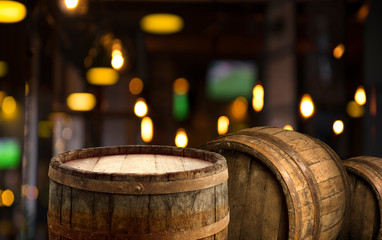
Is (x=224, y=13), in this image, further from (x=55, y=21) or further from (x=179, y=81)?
(x=55, y=21)

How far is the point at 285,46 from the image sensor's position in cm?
677

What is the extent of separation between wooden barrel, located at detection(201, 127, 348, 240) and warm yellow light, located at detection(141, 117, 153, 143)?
565 centimetres

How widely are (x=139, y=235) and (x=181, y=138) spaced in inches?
243

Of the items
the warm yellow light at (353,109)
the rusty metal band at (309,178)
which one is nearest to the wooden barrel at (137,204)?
the rusty metal band at (309,178)

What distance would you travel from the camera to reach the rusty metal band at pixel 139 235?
1.23 metres

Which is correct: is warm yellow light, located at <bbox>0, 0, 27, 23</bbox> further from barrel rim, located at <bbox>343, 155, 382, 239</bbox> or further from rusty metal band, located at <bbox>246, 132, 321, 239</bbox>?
barrel rim, located at <bbox>343, 155, 382, 239</bbox>

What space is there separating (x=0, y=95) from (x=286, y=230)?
26.2ft

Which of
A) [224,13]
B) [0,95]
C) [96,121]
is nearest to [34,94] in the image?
[0,95]

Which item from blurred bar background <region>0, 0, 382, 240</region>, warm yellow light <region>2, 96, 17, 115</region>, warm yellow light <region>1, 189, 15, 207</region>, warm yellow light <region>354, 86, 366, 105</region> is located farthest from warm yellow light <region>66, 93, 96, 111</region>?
warm yellow light <region>354, 86, 366, 105</region>

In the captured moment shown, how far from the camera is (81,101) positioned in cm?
916

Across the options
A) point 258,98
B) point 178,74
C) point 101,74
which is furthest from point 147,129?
point 258,98

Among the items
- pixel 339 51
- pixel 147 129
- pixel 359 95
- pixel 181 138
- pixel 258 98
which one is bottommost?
pixel 181 138

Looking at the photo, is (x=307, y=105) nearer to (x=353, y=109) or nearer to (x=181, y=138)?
(x=353, y=109)

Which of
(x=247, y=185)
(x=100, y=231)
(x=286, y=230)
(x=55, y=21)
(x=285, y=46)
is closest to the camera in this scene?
(x=100, y=231)
